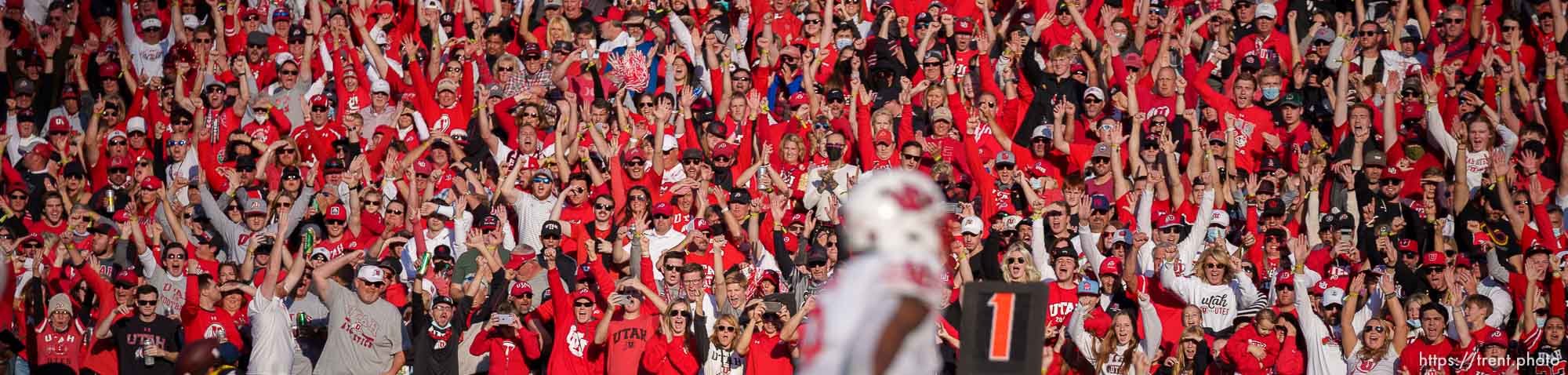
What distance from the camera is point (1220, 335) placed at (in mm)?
12359

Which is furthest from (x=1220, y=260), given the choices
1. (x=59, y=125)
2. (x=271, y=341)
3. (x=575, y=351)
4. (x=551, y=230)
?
(x=59, y=125)

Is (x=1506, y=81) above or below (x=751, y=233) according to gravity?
above

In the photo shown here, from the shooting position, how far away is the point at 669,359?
39.7 feet

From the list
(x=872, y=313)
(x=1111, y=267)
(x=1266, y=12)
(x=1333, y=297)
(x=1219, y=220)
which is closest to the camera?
(x=872, y=313)

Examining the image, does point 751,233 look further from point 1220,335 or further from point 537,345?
point 1220,335

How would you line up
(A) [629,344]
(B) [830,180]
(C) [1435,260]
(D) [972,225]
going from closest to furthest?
(A) [629,344], (C) [1435,260], (D) [972,225], (B) [830,180]

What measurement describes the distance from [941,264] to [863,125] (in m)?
8.77

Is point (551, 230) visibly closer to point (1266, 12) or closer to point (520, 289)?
point (520, 289)

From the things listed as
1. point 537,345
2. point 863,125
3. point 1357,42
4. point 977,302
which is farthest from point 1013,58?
point 977,302

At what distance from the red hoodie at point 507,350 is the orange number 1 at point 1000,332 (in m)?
7.12

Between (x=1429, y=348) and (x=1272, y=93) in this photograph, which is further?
(x=1272, y=93)

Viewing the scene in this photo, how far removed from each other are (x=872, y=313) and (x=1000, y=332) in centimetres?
52

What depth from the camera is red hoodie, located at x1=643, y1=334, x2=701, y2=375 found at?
12.1 m

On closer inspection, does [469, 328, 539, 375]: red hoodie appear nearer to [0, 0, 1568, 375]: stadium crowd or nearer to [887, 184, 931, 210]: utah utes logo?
[0, 0, 1568, 375]: stadium crowd
